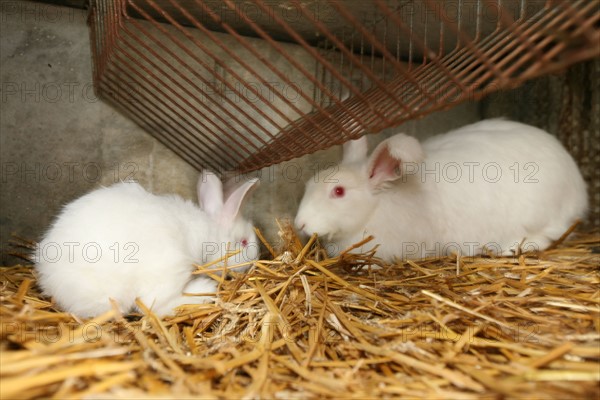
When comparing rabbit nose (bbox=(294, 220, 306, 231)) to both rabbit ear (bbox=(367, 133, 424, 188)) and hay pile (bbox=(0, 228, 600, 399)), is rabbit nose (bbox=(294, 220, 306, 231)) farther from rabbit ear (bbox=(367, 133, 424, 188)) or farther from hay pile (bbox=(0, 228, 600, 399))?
rabbit ear (bbox=(367, 133, 424, 188))

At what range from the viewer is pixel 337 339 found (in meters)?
1.78

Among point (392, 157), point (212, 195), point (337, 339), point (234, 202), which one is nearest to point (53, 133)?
point (212, 195)

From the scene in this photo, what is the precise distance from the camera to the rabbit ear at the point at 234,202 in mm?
2746

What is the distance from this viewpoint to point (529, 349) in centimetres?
156

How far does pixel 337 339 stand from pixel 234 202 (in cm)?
123

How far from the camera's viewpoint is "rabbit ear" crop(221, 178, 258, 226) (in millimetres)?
2746

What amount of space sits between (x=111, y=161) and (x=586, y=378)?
2.67 meters

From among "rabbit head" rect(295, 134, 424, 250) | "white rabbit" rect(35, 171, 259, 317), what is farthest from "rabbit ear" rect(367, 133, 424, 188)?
"white rabbit" rect(35, 171, 259, 317)

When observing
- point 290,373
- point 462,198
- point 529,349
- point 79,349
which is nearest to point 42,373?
point 79,349

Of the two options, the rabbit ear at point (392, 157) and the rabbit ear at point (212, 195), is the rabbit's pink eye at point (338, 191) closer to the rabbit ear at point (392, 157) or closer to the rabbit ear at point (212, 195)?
the rabbit ear at point (392, 157)

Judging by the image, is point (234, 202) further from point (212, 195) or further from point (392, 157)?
point (392, 157)

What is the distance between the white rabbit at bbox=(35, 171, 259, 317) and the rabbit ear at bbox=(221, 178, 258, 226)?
14.8 inches

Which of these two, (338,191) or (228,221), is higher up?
(338,191)

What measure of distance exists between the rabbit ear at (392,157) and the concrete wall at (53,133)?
4.15 ft
